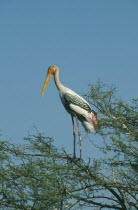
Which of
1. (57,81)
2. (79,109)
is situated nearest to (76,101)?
(79,109)

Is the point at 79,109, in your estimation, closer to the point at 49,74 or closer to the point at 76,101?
the point at 76,101

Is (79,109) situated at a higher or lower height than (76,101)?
lower

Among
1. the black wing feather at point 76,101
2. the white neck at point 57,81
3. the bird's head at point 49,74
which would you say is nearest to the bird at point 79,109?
the black wing feather at point 76,101

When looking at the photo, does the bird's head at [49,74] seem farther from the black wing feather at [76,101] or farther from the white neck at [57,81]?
the black wing feather at [76,101]

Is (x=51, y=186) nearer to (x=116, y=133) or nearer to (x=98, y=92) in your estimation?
(x=116, y=133)

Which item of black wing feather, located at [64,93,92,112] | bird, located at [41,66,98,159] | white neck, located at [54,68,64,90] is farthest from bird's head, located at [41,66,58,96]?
black wing feather, located at [64,93,92,112]


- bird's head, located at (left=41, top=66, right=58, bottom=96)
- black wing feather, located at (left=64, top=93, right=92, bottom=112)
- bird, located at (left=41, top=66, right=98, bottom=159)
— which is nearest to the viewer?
bird, located at (left=41, top=66, right=98, bottom=159)

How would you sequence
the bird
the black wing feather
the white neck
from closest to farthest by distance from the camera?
the bird, the black wing feather, the white neck

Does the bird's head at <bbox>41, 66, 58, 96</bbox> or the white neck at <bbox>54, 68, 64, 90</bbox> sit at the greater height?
the bird's head at <bbox>41, 66, 58, 96</bbox>

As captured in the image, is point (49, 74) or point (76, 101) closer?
point (76, 101)

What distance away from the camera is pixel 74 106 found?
1191 centimetres

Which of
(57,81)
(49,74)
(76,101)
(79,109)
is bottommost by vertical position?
(79,109)

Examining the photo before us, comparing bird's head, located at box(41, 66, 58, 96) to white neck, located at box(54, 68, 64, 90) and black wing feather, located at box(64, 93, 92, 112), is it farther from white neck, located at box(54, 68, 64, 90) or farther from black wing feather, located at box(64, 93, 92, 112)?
black wing feather, located at box(64, 93, 92, 112)

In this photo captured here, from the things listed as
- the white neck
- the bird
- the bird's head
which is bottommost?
the bird
